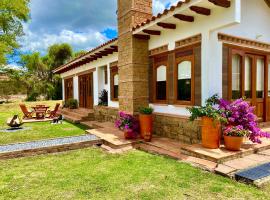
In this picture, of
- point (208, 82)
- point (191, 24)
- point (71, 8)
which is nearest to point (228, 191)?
point (208, 82)

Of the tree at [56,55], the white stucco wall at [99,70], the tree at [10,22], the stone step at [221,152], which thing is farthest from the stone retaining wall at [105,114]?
the tree at [56,55]

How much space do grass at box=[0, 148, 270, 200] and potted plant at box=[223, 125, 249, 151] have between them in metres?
1.28

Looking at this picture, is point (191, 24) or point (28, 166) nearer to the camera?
point (28, 166)

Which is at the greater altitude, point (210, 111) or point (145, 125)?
point (210, 111)

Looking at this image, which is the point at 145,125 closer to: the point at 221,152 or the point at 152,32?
the point at 221,152

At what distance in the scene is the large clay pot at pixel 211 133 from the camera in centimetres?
600

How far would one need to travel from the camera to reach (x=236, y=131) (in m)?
5.82

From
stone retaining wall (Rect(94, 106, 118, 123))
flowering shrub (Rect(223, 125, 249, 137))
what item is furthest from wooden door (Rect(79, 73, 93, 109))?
flowering shrub (Rect(223, 125, 249, 137))

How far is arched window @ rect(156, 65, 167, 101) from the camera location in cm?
866

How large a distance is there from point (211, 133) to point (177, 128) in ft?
6.09

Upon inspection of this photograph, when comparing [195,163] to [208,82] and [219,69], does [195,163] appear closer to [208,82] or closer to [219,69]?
[208,82]

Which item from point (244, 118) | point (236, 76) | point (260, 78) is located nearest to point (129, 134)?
A: point (244, 118)

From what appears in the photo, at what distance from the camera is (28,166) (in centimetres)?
596

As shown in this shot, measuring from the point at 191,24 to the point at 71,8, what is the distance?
16370 mm
